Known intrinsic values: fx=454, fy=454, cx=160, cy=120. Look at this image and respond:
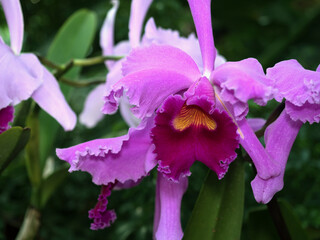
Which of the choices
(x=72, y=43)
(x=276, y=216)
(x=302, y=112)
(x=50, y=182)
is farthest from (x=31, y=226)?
(x=302, y=112)

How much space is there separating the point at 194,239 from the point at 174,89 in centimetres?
27

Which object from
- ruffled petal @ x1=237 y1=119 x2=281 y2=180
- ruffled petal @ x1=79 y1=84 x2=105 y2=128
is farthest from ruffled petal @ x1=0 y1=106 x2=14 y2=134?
ruffled petal @ x1=237 y1=119 x2=281 y2=180

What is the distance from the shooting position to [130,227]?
125 cm

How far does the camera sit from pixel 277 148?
748mm

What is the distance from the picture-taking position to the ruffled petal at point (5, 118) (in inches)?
35.3

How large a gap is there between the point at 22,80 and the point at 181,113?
35 centimetres

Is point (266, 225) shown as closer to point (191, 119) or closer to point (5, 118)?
point (191, 119)

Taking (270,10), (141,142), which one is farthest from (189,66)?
(270,10)

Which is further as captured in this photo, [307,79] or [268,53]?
[268,53]

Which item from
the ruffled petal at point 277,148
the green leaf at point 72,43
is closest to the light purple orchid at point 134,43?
the green leaf at point 72,43

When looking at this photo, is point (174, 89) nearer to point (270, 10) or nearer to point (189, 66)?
point (189, 66)

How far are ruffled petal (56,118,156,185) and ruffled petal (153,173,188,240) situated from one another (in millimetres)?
55

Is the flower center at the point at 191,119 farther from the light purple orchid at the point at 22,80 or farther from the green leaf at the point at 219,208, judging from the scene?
the light purple orchid at the point at 22,80

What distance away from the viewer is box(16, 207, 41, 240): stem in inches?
43.0
